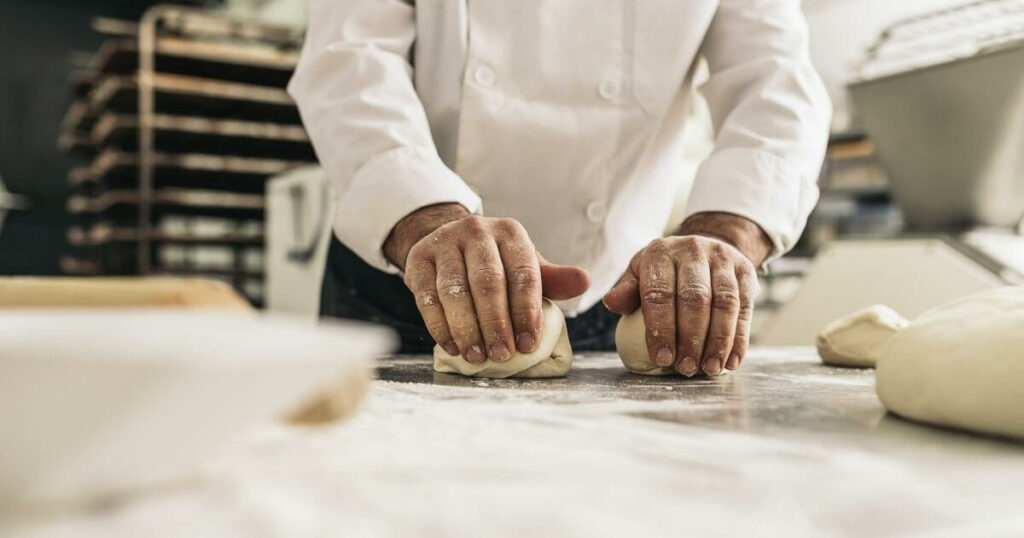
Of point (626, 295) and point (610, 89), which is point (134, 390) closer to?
point (626, 295)

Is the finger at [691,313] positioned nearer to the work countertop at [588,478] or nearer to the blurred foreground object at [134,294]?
the work countertop at [588,478]

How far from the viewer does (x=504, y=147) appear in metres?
1.26

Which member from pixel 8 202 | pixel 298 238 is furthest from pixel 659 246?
pixel 8 202

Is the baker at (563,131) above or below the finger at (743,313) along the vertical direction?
above

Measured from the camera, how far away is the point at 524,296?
2.68 feet

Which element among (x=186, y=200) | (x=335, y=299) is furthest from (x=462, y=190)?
(x=186, y=200)

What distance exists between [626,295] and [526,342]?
0.53 ft

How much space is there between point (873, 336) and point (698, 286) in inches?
12.4

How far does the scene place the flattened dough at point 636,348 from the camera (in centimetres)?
91

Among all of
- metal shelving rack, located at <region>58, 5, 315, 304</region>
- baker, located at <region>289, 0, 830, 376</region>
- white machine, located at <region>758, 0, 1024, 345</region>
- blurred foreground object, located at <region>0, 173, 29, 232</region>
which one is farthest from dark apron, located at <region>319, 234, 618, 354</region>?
blurred foreground object, located at <region>0, 173, 29, 232</region>

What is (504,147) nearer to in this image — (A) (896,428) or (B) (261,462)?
(A) (896,428)

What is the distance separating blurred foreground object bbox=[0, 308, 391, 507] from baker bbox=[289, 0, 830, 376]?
0.64m

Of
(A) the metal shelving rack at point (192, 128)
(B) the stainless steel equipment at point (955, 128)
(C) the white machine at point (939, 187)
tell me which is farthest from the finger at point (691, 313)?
(A) the metal shelving rack at point (192, 128)

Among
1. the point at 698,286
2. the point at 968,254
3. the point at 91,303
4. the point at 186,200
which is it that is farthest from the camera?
the point at 186,200
